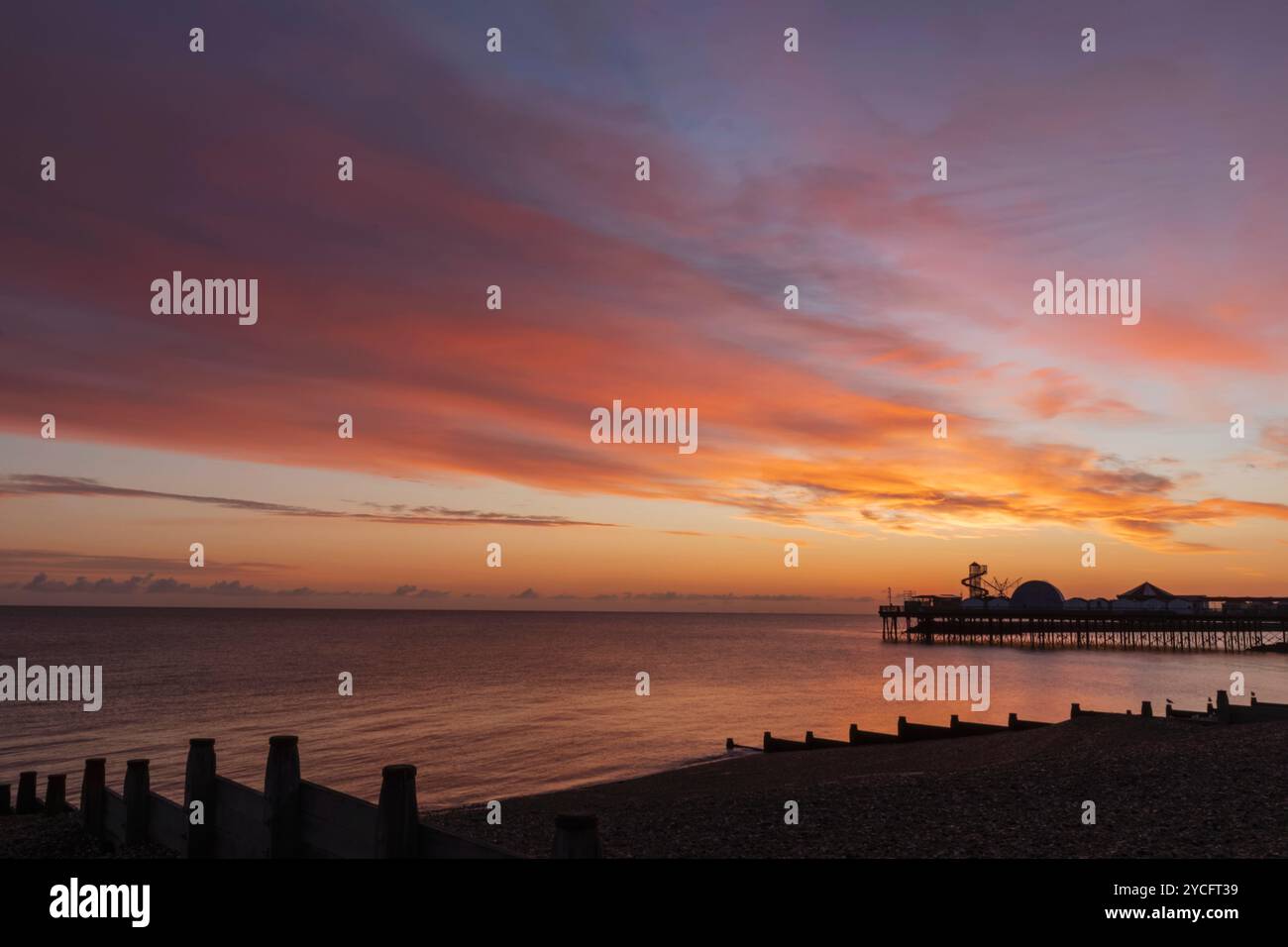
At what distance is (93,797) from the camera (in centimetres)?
1252

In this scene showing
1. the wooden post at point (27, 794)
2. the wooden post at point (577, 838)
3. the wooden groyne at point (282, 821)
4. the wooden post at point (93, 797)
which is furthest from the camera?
the wooden post at point (27, 794)

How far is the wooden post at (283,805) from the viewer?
883 centimetres

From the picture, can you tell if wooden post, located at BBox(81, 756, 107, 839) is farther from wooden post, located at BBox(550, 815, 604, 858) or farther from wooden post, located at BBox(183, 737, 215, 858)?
wooden post, located at BBox(550, 815, 604, 858)

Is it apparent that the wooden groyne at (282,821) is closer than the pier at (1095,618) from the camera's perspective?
Yes

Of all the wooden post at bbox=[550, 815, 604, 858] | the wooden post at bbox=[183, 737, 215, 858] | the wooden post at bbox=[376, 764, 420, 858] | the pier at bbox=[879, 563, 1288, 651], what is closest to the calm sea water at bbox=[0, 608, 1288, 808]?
the pier at bbox=[879, 563, 1288, 651]

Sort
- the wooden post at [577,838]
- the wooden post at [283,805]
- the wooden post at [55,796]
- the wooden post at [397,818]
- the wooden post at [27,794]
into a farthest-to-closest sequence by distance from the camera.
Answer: the wooden post at [27,794] → the wooden post at [55,796] → the wooden post at [283,805] → the wooden post at [397,818] → the wooden post at [577,838]

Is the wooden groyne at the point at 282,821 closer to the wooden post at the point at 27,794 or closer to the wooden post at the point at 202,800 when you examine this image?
the wooden post at the point at 202,800

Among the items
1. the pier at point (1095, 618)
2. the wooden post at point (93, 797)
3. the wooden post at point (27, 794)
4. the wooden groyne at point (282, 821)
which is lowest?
the pier at point (1095, 618)

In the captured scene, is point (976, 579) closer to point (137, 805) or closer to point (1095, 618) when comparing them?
point (1095, 618)

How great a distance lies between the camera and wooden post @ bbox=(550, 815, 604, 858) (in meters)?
6.24

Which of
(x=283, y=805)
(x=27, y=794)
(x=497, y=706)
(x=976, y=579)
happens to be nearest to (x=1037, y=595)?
(x=976, y=579)

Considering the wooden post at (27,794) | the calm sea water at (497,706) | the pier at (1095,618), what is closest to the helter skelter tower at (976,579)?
the pier at (1095,618)
